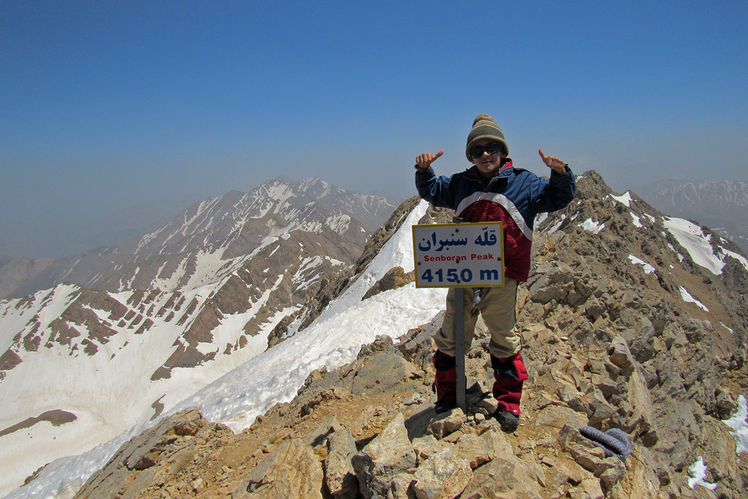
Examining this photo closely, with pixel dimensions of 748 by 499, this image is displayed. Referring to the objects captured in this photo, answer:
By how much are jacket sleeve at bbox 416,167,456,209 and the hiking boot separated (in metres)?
2.80

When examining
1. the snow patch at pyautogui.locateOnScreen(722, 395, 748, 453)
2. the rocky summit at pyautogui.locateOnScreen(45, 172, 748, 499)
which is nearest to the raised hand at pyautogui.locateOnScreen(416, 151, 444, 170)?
the rocky summit at pyautogui.locateOnScreen(45, 172, 748, 499)

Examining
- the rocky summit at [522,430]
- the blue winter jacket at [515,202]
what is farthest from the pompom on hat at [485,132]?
the rocky summit at [522,430]

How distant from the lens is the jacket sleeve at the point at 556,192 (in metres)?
3.89

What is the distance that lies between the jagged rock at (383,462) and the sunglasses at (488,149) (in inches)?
131

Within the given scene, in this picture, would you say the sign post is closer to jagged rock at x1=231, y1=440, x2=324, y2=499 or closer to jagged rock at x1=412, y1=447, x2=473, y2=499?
jagged rock at x1=412, y1=447, x2=473, y2=499

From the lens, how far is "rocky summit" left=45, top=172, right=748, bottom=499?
3.68 meters

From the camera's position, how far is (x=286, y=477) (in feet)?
14.6

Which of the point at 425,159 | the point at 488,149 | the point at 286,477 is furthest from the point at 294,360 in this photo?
the point at 488,149

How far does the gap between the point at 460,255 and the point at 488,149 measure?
130cm

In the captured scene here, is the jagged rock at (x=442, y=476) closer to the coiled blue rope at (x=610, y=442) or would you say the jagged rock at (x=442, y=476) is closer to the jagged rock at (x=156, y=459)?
the coiled blue rope at (x=610, y=442)

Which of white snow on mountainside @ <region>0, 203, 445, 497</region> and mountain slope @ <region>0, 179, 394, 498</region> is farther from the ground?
white snow on mountainside @ <region>0, 203, 445, 497</region>

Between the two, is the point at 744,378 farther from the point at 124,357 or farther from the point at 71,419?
the point at 124,357

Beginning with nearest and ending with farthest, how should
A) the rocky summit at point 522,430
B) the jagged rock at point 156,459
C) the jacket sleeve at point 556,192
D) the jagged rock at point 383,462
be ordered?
the jagged rock at point 383,462, the rocky summit at point 522,430, the jacket sleeve at point 556,192, the jagged rock at point 156,459

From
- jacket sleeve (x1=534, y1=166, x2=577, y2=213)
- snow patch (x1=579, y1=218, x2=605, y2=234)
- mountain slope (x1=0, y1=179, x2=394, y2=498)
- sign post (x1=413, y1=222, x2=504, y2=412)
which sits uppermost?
jacket sleeve (x1=534, y1=166, x2=577, y2=213)
